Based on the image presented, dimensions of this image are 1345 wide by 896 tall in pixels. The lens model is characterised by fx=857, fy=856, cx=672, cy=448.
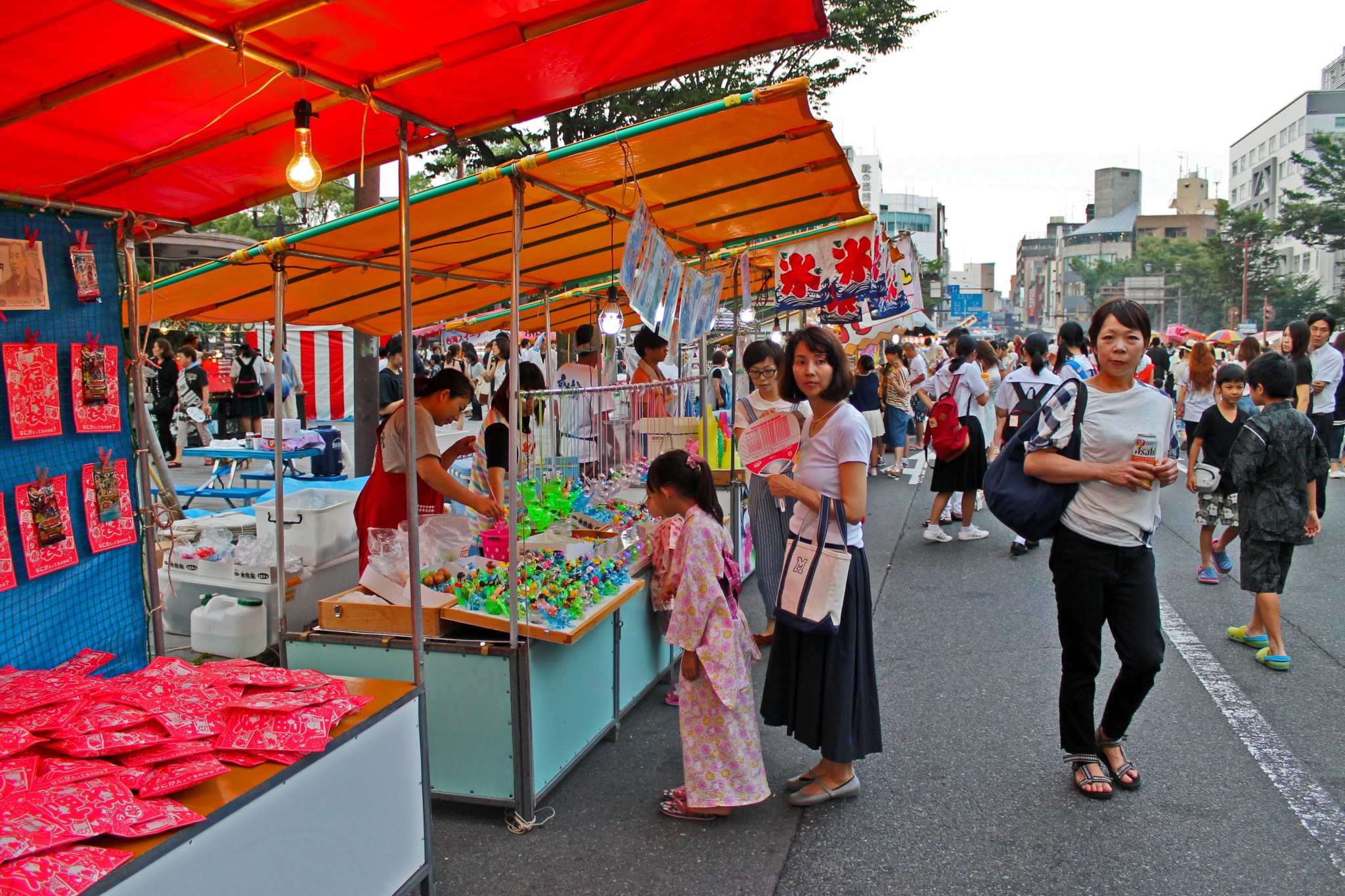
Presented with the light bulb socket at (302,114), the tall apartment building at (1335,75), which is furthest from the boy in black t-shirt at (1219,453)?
the tall apartment building at (1335,75)

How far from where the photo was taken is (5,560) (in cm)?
315

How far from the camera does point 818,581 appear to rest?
3.20m

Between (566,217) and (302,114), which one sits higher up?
(566,217)

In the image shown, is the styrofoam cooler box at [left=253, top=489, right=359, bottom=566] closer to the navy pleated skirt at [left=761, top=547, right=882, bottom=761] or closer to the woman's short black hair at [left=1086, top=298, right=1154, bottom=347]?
the navy pleated skirt at [left=761, top=547, right=882, bottom=761]

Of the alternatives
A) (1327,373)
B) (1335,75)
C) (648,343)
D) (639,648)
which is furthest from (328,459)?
(1335,75)

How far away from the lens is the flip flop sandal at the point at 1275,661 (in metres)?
4.78

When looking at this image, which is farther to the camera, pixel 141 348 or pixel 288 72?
pixel 141 348

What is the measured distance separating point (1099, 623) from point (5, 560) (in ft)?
13.8

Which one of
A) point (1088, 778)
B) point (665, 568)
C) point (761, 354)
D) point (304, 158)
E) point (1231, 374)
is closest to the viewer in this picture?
point (304, 158)

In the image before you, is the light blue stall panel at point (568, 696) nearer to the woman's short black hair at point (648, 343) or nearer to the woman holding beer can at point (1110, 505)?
the woman holding beer can at point (1110, 505)

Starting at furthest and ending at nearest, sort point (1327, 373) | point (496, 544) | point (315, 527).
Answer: point (1327, 373) → point (315, 527) → point (496, 544)

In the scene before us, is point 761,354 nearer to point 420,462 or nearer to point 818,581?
point 420,462

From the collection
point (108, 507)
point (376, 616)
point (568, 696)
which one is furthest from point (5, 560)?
point (568, 696)

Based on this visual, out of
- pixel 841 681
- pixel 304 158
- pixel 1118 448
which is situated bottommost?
pixel 841 681
